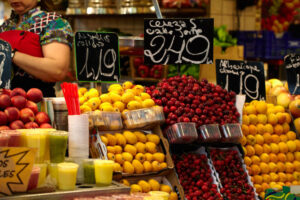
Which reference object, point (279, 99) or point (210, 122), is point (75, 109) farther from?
point (279, 99)

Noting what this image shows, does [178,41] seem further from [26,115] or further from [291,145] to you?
[26,115]

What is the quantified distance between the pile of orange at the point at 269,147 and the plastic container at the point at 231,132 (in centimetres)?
21

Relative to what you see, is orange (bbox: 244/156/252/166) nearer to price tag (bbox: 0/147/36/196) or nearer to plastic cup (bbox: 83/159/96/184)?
plastic cup (bbox: 83/159/96/184)

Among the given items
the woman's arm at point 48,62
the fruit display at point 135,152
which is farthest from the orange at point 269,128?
the woman's arm at point 48,62

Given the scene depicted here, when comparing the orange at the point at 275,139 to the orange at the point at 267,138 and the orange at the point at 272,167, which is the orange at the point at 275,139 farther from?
the orange at the point at 272,167

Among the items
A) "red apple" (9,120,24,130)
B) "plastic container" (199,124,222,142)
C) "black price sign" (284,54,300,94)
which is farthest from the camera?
"black price sign" (284,54,300,94)

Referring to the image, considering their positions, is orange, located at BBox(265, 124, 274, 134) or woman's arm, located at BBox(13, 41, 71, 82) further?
orange, located at BBox(265, 124, 274, 134)

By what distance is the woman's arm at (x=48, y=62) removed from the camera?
2.82 metres

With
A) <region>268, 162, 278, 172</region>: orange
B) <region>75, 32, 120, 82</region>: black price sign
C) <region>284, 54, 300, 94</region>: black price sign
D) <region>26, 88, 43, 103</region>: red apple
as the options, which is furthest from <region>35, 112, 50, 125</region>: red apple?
<region>284, 54, 300, 94</region>: black price sign

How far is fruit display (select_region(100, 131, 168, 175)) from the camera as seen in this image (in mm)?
2490

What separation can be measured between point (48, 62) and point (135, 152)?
76 centimetres

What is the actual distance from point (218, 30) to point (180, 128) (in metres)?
3.70

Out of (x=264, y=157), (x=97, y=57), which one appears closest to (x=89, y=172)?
(x=97, y=57)

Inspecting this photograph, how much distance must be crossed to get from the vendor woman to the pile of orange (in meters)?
1.18
